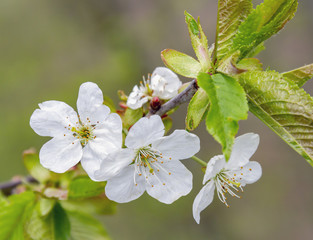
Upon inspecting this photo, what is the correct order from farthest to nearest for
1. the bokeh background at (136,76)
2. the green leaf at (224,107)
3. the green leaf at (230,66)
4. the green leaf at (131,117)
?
1. the bokeh background at (136,76)
2. the green leaf at (131,117)
3. the green leaf at (230,66)
4. the green leaf at (224,107)

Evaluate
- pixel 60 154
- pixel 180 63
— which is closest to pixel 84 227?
pixel 60 154

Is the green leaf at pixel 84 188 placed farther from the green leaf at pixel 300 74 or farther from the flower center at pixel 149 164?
the green leaf at pixel 300 74

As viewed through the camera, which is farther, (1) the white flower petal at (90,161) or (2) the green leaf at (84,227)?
(2) the green leaf at (84,227)

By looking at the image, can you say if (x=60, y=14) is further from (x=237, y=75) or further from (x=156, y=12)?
(x=237, y=75)

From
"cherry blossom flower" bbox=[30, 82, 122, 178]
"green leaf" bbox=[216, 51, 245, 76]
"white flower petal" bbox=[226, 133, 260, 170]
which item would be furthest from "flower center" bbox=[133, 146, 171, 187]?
"green leaf" bbox=[216, 51, 245, 76]

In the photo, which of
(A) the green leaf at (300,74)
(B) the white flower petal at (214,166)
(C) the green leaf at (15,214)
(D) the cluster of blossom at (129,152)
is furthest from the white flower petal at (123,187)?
(A) the green leaf at (300,74)

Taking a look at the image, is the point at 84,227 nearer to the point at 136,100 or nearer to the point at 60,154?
the point at 60,154


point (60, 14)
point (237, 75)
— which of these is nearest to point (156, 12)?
point (60, 14)
